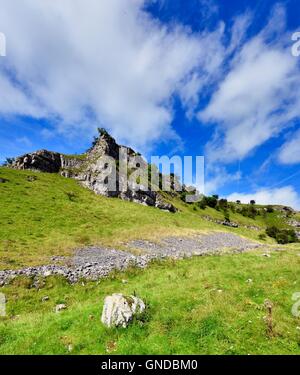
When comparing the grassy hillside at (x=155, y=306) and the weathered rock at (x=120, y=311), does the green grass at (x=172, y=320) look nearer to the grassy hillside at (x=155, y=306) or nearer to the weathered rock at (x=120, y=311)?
the grassy hillside at (x=155, y=306)

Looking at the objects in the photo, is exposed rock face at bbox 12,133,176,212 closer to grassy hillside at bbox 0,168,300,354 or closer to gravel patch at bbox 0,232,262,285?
gravel patch at bbox 0,232,262,285

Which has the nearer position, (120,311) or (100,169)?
(120,311)

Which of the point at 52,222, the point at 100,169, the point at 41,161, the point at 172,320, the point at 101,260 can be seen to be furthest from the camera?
the point at 41,161

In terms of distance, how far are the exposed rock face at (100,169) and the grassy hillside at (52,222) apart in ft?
22.6

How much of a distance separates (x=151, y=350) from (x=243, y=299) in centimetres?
729

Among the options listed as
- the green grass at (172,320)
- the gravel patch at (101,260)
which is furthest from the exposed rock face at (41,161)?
the green grass at (172,320)

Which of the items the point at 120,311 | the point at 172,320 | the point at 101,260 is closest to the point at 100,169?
the point at 101,260

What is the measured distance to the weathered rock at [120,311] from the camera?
12.3m

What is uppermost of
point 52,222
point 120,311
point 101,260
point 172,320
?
point 52,222

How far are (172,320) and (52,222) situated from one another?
32726 mm

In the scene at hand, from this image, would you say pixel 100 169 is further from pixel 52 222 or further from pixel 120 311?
pixel 120 311

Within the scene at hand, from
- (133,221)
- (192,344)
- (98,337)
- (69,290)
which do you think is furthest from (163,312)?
(133,221)

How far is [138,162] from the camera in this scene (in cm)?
10775

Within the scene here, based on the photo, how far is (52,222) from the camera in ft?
135
